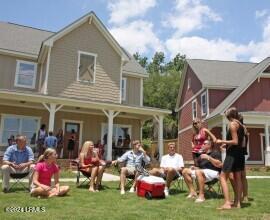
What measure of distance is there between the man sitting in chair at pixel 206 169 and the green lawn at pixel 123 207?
375 millimetres

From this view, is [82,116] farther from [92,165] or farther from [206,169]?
[206,169]

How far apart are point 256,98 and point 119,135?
352 inches

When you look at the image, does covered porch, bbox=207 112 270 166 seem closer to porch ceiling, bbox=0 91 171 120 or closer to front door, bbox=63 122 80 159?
porch ceiling, bbox=0 91 171 120

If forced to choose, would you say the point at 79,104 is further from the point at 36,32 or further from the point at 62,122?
the point at 36,32

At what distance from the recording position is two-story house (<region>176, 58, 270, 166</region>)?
64.4 ft

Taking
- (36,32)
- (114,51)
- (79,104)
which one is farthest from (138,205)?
(36,32)

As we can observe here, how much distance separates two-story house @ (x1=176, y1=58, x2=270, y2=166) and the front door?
8015 mm

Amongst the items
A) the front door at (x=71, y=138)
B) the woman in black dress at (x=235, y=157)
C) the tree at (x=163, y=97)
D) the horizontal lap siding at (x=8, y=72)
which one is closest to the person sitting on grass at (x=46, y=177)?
the woman in black dress at (x=235, y=157)

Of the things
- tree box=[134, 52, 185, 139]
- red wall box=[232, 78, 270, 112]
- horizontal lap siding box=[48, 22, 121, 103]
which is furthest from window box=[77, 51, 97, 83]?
tree box=[134, 52, 185, 139]

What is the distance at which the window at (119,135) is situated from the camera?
1819 cm

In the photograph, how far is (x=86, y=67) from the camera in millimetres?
17344

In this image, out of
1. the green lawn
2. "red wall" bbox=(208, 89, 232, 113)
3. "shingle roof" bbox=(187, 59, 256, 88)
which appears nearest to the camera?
the green lawn

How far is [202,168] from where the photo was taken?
6879 millimetres

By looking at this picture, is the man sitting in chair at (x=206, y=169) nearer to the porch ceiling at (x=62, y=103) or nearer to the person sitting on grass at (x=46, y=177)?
the person sitting on grass at (x=46, y=177)
